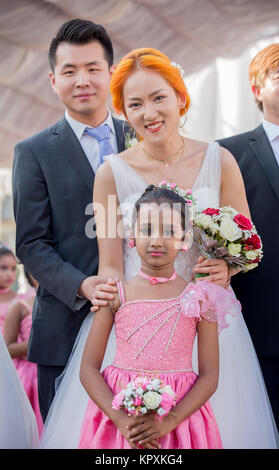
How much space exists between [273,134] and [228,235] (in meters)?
1.01

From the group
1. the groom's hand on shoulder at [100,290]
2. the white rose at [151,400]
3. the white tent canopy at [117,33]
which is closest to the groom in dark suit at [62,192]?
the groom's hand on shoulder at [100,290]

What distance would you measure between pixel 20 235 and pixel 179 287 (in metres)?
0.81

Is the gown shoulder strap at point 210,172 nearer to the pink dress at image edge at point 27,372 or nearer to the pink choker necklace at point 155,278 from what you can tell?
the pink choker necklace at point 155,278

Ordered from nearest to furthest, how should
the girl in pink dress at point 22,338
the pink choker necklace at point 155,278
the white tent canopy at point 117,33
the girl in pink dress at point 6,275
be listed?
1. the pink choker necklace at point 155,278
2. the girl in pink dress at point 22,338
3. the girl in pink dress at point 6,275
4. the white tent canopy at point 117,33

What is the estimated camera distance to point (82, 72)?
8.80 feet

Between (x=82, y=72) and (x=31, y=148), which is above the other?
(x=82, y=72)

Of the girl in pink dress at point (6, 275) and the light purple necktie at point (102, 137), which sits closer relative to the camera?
the light purple necktie at point (102, 137)

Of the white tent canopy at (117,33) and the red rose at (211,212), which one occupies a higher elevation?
the white tent canopy at (117,33)

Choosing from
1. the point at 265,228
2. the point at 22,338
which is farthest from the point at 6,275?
the point at 265,228

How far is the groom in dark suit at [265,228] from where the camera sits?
2.73 meters

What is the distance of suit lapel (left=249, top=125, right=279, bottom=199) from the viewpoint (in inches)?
109

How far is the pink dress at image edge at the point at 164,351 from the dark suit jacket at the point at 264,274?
27.5 inches

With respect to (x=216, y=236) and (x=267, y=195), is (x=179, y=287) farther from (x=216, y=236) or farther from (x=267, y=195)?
(x=267, y=195)

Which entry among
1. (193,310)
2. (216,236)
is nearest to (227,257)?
(216,236)
